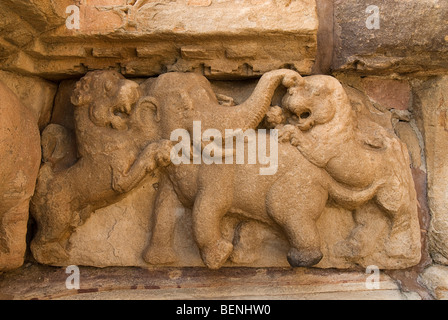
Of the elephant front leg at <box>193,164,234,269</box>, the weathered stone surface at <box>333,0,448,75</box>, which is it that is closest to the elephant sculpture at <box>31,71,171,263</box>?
the elephant front leg at <box>193,164,234,269</box>

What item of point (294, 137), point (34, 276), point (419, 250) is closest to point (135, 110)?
point (294, 137)

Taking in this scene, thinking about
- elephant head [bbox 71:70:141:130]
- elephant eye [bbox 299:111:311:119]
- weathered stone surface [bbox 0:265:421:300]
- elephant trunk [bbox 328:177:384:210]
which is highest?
elephant head [bbox 71:70:141:130]

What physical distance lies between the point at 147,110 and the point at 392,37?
123cm

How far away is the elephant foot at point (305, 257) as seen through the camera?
190 cm

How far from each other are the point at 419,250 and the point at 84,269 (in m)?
1.73

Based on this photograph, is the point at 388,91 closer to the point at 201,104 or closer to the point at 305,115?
the point at 305,115

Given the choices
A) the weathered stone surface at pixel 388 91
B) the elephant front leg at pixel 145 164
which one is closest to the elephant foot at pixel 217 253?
the elephant front leg at pixel 145 164

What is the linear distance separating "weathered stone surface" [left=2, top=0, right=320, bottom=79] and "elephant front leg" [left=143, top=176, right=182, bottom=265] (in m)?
0.66

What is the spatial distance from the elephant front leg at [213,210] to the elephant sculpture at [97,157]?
0.24m

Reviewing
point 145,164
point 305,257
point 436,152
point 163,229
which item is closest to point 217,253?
point 163,229

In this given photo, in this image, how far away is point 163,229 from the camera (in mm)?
2049

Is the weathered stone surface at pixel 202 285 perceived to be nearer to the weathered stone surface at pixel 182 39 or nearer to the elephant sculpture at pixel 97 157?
the elephant sculpture at pixel 97 157

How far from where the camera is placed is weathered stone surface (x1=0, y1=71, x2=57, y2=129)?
2096 mm

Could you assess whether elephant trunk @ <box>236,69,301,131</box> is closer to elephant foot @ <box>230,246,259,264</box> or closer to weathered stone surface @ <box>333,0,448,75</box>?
weathered stone surface @ <box>333,0,448,75</box>
